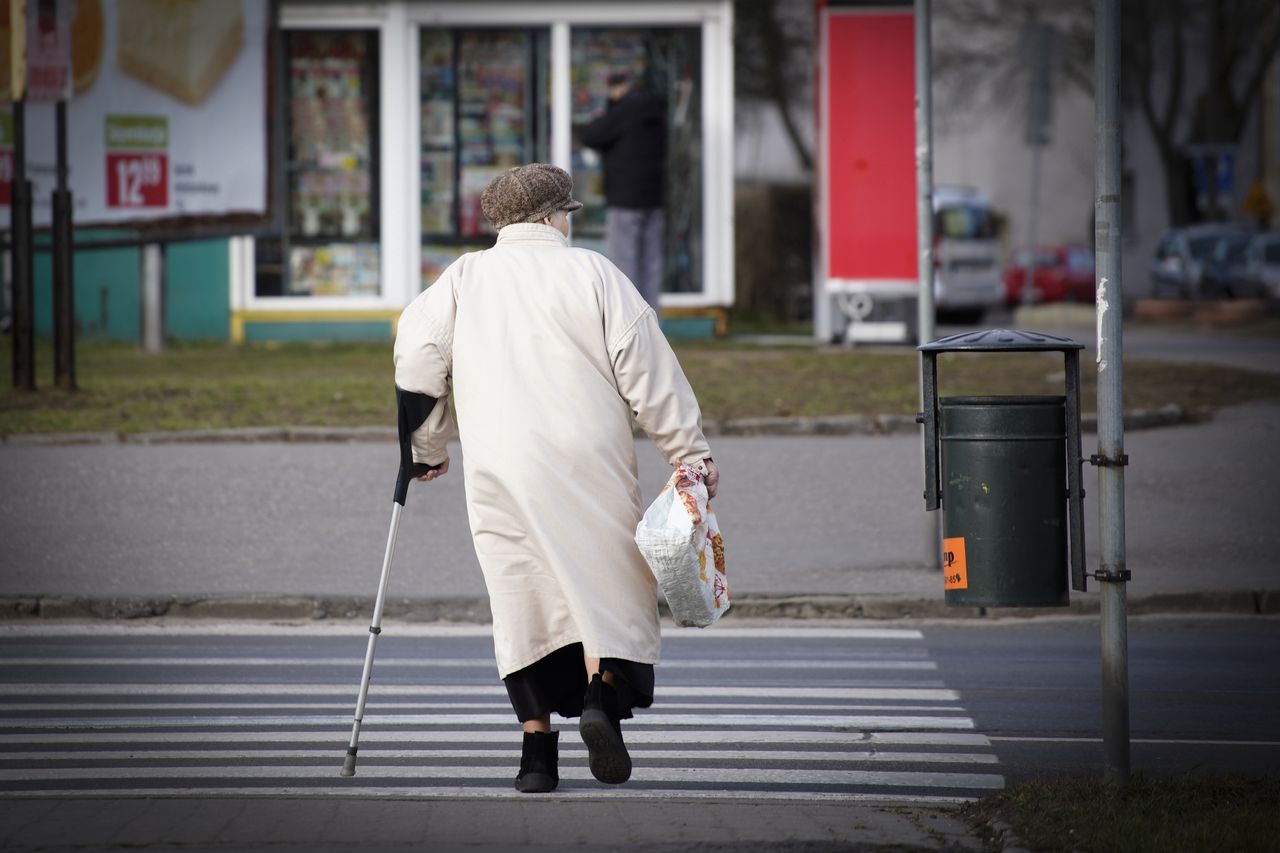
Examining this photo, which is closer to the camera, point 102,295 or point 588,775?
point 588,775

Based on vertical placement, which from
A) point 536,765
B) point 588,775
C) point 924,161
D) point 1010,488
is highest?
point 924,161

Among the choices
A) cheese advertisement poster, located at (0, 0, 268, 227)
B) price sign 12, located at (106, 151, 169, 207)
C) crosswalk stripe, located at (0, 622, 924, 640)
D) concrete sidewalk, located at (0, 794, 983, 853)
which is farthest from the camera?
price sign 12, located at (106, 151, 169, 207)

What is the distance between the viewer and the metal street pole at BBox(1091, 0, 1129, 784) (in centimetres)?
578

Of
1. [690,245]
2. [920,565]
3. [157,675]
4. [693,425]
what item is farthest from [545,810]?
[690,245]

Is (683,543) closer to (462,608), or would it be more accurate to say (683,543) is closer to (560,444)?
(560,444)

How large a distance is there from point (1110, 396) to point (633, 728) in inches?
85.1

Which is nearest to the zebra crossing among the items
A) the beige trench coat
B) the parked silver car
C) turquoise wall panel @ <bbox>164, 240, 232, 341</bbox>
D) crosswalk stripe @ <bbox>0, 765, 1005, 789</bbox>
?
crosswalk stripe @ <bbox>0, 765, 1005, 789</bbox>

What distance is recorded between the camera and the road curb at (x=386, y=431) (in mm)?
13578

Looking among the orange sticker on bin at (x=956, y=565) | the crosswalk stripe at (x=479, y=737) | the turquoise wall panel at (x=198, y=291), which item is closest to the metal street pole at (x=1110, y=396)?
the orange sticker on bin at (x=956, y=565)

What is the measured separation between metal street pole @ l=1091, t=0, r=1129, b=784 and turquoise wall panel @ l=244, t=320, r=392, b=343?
1556cm

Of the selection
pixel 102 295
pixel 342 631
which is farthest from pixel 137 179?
pixel 342 631

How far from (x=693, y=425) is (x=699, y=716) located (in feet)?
5.91

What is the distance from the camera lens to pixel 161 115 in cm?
1861

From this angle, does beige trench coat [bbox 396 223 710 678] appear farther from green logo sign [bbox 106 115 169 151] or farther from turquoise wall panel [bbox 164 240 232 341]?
turquoise wall panel [bbox 164 240 232 341]
